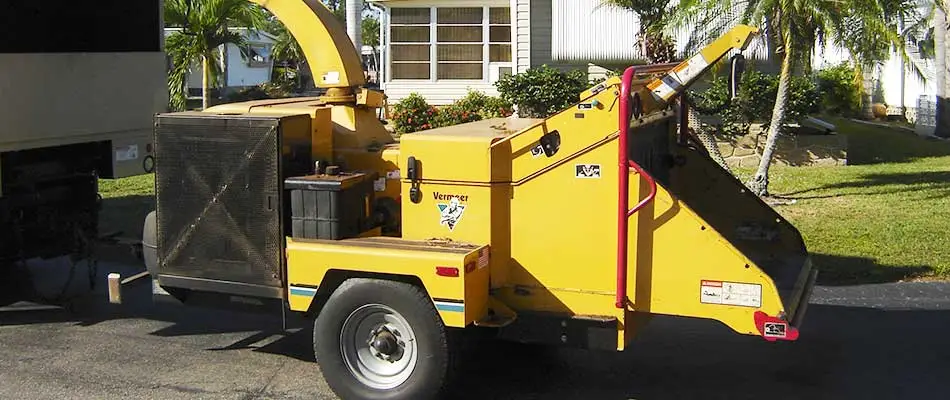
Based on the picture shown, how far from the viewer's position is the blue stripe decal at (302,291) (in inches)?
233

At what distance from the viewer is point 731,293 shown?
539cm

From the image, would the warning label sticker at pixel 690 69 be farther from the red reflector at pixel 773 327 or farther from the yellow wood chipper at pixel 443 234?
the red reflector at pixel 773 327

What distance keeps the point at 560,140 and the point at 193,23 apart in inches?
576

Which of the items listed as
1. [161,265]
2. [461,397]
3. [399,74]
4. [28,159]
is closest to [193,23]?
[399,74]

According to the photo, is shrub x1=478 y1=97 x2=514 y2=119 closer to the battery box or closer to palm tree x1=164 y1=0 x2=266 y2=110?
palm tree x1=164 y1=0 x2=266 y2=110

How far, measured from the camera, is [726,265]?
5.39 m

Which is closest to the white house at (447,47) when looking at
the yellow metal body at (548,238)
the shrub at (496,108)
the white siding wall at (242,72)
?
the shrub at (496,108)

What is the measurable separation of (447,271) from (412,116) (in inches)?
514

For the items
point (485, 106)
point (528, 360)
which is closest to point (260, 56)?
point (485, 106)

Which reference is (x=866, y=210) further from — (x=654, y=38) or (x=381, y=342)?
(x=381, y=342)

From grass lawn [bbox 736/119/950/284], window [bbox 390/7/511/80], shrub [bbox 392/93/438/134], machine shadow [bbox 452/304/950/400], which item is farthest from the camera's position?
window [bbox 390/7/511/80]

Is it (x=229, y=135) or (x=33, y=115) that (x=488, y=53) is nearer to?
(x=33, y=115)

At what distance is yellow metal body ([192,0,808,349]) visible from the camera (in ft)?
18.0

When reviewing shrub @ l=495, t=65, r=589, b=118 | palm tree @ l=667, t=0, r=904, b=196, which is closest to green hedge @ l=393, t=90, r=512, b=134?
shrub @ l=495, t=65, r=589, b=118
